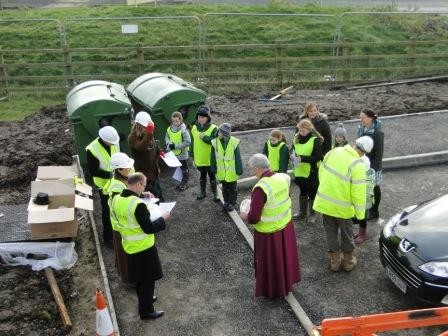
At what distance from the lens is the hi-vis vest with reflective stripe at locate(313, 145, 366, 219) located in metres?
6.34

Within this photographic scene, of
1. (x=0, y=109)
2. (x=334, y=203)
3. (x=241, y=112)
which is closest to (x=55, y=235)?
(x=334, y=203)

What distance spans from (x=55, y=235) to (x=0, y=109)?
9563 millimetres

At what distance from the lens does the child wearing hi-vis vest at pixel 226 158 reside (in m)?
7.95

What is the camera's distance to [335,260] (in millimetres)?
6887

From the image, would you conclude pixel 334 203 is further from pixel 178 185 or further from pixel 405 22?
pixel 405 22

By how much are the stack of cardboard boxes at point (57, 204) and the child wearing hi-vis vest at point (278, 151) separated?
2661 millimetres

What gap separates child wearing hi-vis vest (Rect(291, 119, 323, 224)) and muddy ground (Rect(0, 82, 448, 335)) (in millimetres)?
3179

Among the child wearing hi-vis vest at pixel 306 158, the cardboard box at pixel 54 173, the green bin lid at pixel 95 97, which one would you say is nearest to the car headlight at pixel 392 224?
the child wearing hi-vis vest at pixel 306 158

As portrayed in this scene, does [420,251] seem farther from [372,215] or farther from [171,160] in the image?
[171,160]

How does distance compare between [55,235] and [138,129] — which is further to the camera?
[138,129]

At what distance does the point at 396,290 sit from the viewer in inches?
258

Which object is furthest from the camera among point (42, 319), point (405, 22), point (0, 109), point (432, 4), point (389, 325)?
point (432, 4)

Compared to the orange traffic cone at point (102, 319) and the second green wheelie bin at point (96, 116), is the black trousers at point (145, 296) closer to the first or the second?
the orange traffic cone at point (102, 319)

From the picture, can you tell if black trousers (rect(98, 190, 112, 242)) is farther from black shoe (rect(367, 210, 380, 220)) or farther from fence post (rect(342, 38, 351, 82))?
fence post (rect(342, 38, 351, 82))
